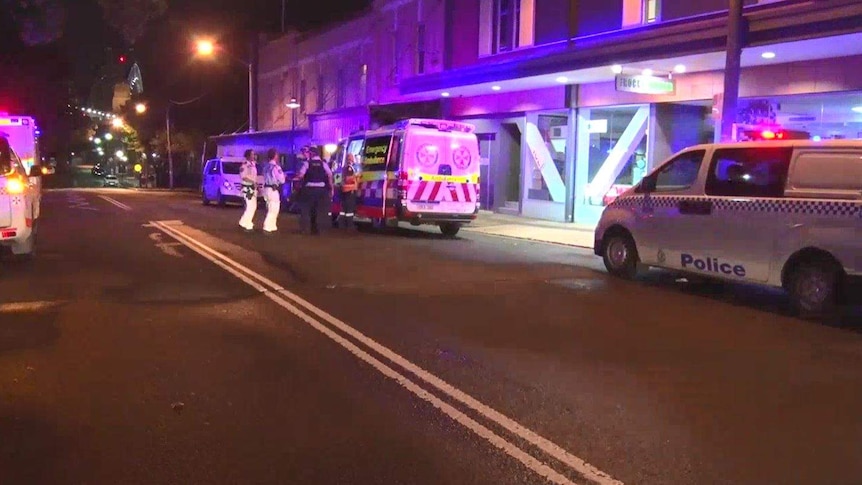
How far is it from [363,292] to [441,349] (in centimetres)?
300

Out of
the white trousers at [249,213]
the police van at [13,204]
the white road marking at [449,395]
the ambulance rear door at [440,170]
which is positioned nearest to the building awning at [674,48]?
the ambulance rear door at [440,170]

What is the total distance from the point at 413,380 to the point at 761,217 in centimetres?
514

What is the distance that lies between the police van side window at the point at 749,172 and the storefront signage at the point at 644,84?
729 centimetres

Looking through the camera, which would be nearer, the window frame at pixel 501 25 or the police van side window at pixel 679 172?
the police van side window at pixel 679 172

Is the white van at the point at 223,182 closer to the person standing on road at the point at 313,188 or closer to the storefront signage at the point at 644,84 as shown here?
the person standing on road at the point at 313,188

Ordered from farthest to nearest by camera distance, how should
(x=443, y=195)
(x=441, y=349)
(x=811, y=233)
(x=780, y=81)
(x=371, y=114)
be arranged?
(x=371, y=114) → (x=443, y=195) → (x=780, y=81) → (x=811, y=233) → (x=441, y=349)

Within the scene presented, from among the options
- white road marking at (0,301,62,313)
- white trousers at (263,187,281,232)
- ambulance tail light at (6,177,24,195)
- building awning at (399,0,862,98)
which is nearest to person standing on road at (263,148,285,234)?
white trousers at (263,187,281,232)

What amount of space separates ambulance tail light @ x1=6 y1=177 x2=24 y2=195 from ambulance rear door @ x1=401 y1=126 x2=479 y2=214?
24.9ft

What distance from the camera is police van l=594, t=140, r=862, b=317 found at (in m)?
8.52

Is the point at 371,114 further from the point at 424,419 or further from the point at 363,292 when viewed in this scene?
the point at 424,419

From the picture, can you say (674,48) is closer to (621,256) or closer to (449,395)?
(621,256)

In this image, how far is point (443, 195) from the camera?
1720 cm

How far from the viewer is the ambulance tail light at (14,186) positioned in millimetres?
10992

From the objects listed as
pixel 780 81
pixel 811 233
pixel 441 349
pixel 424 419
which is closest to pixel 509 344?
pixel 441 349
